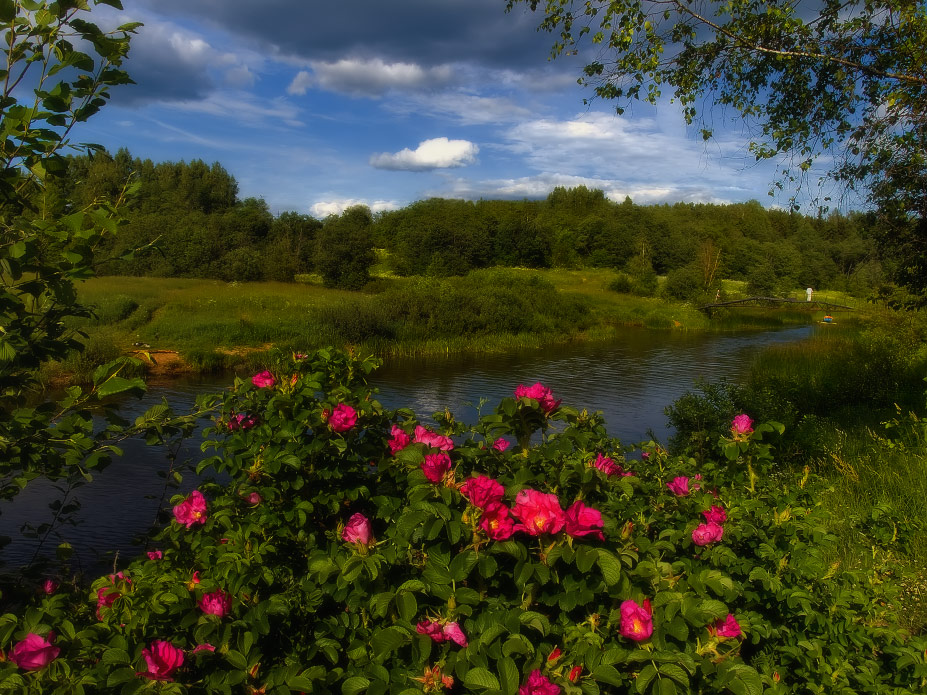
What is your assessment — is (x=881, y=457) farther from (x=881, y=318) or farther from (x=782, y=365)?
(x=782, y=365)

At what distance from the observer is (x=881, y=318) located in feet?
43.3

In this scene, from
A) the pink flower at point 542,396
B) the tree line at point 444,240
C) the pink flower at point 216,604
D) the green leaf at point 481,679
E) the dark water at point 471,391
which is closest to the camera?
the green leaf at point 481,679

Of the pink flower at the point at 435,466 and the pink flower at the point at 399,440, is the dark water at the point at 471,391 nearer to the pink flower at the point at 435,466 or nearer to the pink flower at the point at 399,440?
the pink flower at the point at 399,440

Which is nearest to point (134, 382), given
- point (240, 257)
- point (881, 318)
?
point (881, 318)

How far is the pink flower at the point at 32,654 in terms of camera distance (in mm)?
1624

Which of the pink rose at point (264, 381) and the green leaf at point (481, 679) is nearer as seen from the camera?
the green leaf at point (481, 679)

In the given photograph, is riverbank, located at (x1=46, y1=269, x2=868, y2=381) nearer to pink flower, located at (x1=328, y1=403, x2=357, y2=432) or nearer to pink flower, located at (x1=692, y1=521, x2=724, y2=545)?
pink flower, located at (x1=328, y1=403, x2=357, y2=432)

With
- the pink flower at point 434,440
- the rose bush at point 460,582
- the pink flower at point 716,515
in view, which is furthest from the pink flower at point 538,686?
the pink flower at point 716,515

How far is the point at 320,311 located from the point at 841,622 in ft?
70.1

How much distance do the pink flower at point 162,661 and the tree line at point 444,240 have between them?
2608 cm

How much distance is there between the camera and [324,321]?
72.3 ft

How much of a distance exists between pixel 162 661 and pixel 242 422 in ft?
3.54

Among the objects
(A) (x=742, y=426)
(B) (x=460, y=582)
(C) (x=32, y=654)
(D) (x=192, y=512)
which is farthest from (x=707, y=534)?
(C) (x=32, y=654)

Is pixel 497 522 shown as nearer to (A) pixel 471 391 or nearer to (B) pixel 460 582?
(B) pixel 460 582
